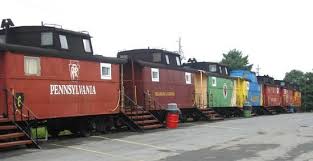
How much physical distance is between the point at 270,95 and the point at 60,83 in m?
36.6

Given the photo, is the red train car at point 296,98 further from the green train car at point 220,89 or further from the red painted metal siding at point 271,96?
the green train car at point 220,89

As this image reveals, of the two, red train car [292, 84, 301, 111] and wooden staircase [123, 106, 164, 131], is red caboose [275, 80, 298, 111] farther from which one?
wooden staircase [123, 106, 164, 131]

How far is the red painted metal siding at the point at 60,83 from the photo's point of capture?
16239 mm

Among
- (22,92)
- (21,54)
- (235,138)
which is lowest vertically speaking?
(235,138)

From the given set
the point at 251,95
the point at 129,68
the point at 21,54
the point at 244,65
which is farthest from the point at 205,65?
the point at 244,65

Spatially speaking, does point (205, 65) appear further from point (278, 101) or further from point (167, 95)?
point (278, 101)

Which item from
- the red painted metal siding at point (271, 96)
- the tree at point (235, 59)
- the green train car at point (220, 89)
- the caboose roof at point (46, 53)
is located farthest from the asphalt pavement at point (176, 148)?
the tree at point (235, 59)

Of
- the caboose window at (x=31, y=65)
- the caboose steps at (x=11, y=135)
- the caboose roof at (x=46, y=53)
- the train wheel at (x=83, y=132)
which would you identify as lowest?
the train wheel at (x=83, y=132)

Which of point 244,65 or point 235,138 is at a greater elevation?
point 244,65

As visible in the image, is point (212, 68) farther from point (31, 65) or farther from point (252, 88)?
point (31, 65)

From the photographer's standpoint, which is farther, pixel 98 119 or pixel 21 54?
pixel 98 119

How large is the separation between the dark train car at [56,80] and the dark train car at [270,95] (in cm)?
2938

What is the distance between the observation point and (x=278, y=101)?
Answer: 55.1m

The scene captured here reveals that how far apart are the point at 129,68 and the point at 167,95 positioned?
3.51m
